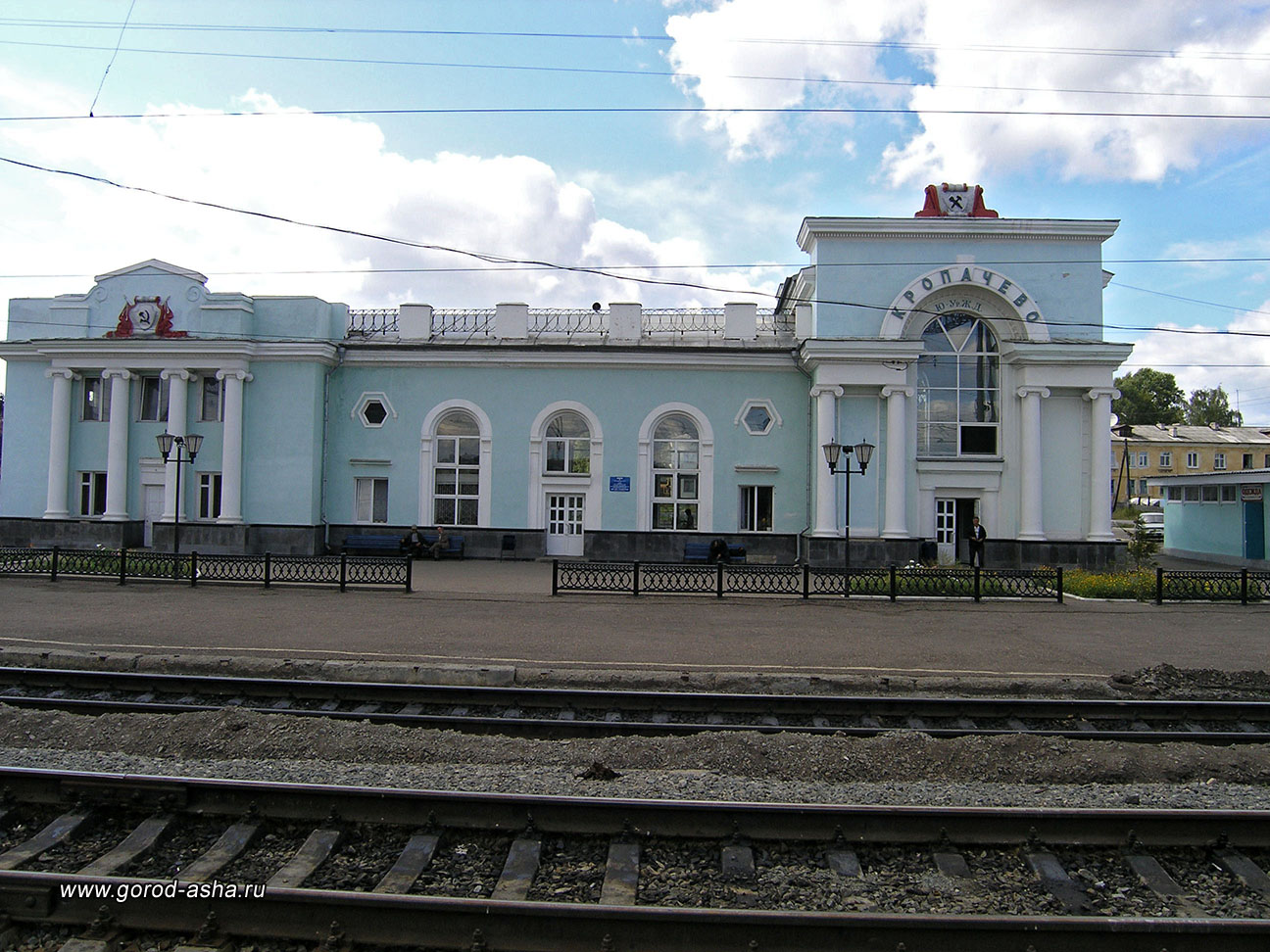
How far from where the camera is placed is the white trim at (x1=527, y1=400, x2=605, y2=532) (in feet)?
84.5

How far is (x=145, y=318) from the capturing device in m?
25.7

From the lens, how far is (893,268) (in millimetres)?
23953

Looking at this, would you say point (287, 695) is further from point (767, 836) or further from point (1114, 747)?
point (1114, 747)

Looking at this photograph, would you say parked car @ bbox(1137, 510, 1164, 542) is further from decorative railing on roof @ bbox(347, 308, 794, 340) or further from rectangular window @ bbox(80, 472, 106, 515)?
rectangular window @ bbox(80, 472, 106, 515)

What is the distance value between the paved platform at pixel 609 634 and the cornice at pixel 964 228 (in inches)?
503

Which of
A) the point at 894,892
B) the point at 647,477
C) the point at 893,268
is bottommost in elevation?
the point at 894,892

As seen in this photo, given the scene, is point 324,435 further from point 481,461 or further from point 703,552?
point 703,552

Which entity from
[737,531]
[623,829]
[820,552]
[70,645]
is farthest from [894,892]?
[737,531]

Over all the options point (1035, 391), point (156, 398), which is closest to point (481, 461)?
point (156, 398)

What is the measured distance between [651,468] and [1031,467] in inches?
469

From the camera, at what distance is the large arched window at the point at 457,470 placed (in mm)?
26203

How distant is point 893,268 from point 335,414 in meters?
19.3

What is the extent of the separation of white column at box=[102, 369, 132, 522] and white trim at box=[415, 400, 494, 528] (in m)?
9.80

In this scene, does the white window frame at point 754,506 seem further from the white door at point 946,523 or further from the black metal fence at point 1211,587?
the black metal fence at point 1211,587
